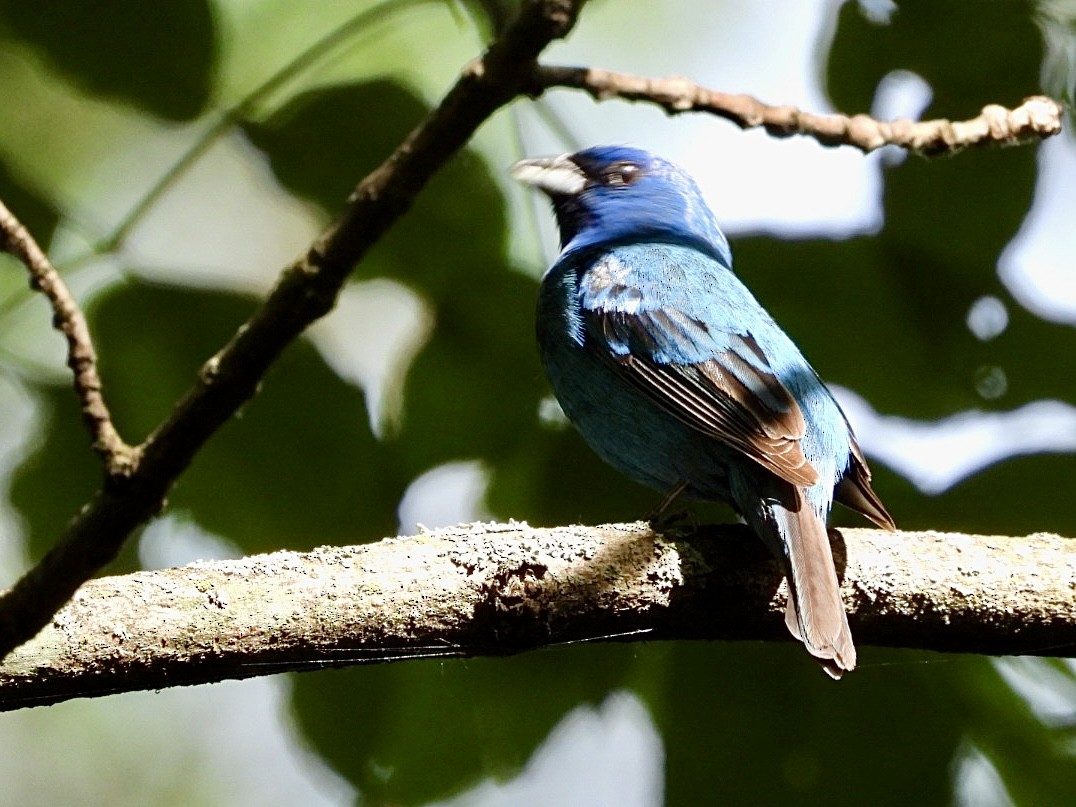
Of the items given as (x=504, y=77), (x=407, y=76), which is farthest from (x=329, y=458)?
(x=504, y=77)

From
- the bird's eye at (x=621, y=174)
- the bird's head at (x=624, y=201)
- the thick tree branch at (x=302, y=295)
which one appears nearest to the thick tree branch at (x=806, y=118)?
the thick tree branch at (x=302, y=295)

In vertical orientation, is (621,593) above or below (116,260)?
below

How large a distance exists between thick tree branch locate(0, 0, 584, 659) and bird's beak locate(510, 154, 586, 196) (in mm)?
2072

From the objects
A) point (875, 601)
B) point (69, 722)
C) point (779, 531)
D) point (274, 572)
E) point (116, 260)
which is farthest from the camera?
point (69, 722)

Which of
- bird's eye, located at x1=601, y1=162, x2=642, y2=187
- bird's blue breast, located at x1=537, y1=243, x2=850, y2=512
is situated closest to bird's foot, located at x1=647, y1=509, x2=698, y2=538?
bird's blue breast, located at x1=537, y1=243, x2=850, y2=512

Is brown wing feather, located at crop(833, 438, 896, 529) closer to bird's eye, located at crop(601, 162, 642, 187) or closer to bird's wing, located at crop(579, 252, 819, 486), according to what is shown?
bird's wing, located at crop(579, 252, 819, 486)

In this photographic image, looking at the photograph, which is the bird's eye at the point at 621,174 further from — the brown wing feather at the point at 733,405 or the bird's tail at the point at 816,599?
the bird's tail at the point at 816,599

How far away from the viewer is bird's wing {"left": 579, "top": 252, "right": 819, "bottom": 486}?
3.26m

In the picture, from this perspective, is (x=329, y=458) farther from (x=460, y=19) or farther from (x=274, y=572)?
(x=460, y=19)

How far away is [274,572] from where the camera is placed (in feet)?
8.14

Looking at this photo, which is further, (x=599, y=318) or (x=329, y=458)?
(x=599, y=318)

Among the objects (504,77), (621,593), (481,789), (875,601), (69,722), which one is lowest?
(69,722)

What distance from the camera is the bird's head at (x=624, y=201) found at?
4523mm

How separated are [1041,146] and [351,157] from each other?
1.86 metres
